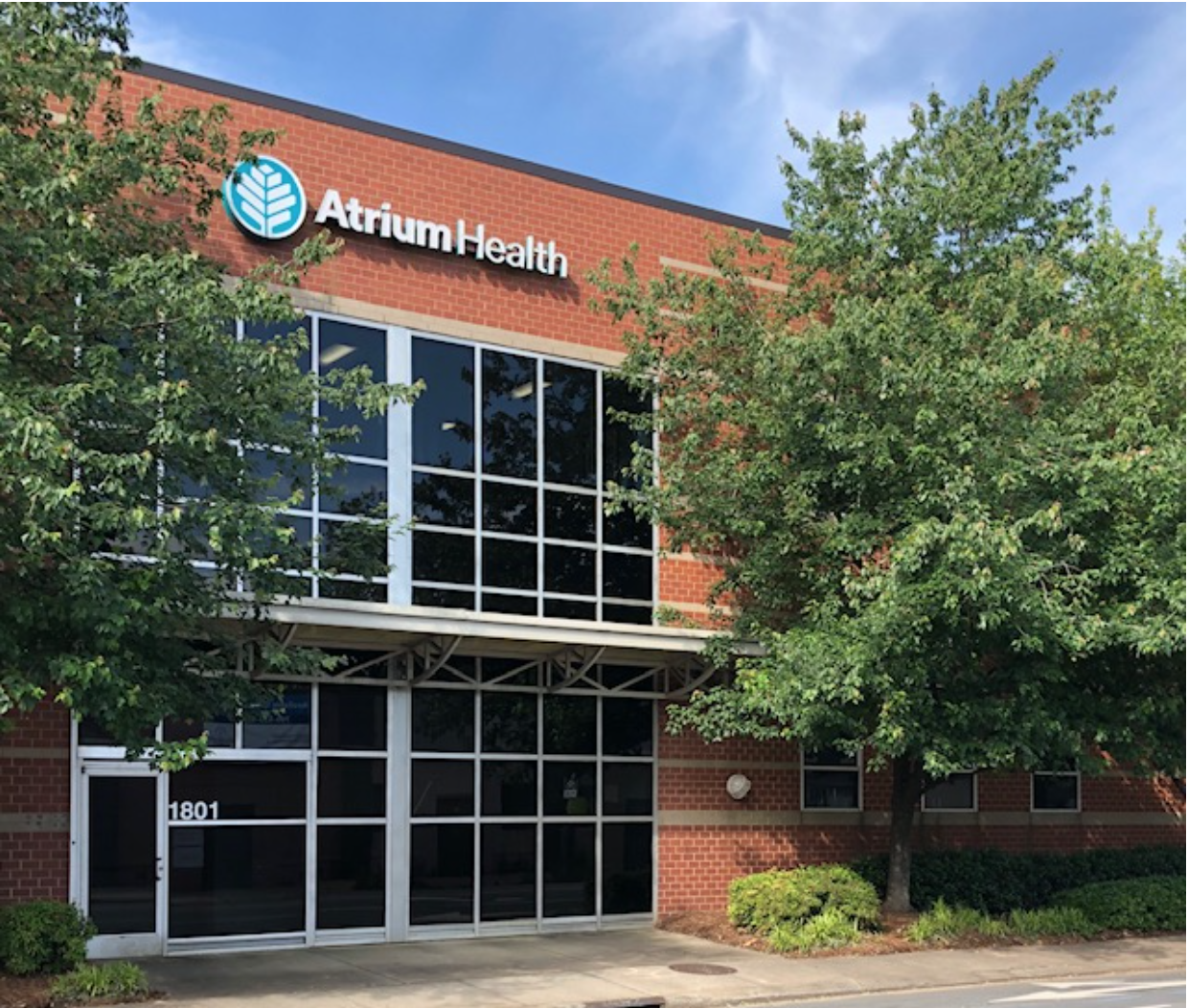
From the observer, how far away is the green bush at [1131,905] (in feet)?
58.2

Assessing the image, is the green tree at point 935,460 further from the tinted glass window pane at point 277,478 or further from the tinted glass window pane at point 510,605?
the tinted glass window pane at point 277,478

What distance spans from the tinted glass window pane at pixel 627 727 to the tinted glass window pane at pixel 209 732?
501cm

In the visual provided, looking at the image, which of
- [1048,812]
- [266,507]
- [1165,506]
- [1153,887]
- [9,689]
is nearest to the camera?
[9,689]

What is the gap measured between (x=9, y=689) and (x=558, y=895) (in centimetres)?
894

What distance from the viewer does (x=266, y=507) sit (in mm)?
10914

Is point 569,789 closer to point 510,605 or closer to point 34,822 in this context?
point 510,605

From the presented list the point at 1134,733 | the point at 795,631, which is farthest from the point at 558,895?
the point at 1134,733

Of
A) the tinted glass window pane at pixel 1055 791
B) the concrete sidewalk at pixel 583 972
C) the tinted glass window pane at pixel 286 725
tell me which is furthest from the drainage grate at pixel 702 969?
the tinted glass window pane at pixel 1055 791

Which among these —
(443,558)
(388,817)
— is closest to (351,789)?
(388,817)

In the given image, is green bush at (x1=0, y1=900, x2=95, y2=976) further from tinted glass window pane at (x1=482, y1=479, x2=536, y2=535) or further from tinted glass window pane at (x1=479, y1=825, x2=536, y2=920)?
tinted glass window pane at (x1=482, y1=479, x2=536, y2=535)

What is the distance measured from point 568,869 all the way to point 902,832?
4370 millimetres

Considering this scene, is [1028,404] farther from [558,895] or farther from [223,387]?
[223,387]

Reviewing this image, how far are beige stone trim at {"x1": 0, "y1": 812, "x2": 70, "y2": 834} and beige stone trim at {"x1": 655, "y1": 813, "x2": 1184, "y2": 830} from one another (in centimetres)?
750

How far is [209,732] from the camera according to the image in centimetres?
1491
